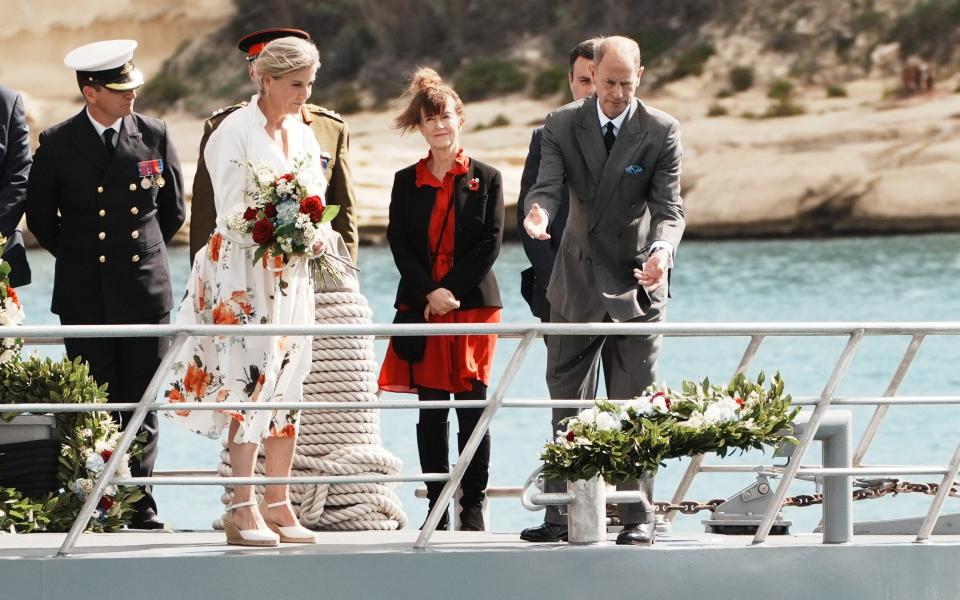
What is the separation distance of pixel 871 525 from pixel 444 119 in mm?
2269

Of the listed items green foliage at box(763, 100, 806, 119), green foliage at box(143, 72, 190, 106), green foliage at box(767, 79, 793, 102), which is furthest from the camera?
green foliage at box(143, 72, 190, 106)

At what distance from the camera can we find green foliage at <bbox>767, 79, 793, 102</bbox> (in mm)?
37250

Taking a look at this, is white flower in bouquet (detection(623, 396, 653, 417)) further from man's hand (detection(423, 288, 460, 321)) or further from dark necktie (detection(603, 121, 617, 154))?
man's hand (detection(423, 288, 460, 321))

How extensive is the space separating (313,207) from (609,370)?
1.22 meters

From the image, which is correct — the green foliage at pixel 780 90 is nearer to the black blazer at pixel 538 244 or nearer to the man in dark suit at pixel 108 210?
the black blazer at pixel 538 244

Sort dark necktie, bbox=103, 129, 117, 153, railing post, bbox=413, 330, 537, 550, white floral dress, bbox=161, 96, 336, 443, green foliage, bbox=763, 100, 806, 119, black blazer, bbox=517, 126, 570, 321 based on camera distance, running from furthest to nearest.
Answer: green foliage, bbox=763, 100, 806, 119 → dark necktie, bbox=103, 129, 117, 153 → black blazer, bbox=517, 126, 570, 321 → white floral dress, bbox=161, 96, 336, 443 → railing post, bbox=413, 330, 537, 550

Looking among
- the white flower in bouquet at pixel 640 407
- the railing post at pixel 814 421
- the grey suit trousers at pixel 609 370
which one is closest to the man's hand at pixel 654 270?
the grey suit trousers at pixel 609 370

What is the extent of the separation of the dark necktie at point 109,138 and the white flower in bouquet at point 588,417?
226 cm

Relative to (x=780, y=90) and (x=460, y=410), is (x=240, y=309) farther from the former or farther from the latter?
(x=780, y=90)

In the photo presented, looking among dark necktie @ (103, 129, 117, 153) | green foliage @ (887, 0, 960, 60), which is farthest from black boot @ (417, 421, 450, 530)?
green foliage @ (887, 0, 960, 60)

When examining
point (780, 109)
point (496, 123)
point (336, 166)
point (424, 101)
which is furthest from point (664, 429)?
point (780, 109)

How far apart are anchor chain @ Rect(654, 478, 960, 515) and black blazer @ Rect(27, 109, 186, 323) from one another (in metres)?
2.10

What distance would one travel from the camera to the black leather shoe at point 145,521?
263 inches

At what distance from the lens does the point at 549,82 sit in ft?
126
